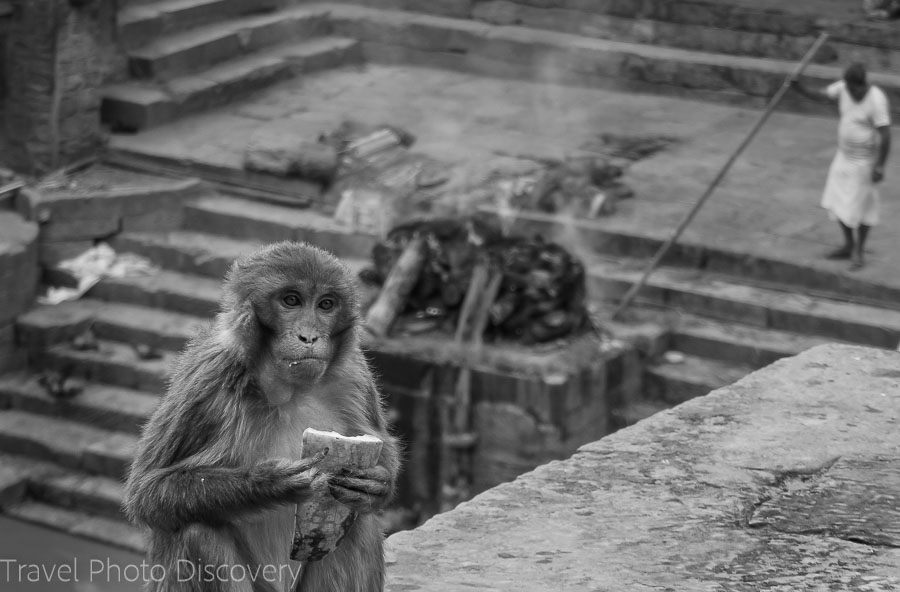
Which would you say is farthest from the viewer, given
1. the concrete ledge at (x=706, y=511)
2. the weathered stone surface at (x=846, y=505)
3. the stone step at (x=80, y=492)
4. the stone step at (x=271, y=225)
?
the stone step at (x=271, y=225)

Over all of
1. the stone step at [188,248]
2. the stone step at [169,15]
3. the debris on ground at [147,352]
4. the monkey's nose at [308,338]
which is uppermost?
the monkey's nose at [308,338]

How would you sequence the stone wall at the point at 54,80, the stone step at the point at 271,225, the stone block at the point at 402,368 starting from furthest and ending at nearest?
the stone wall at the point at 54,80 → the stone step at the point at 271,225 → the stone block at the point at 402,368

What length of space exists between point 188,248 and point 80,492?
2530 millimetres

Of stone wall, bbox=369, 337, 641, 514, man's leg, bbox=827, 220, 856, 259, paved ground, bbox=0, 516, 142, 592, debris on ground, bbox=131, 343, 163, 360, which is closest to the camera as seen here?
paved ground, bbox=0, 516, 142, 592

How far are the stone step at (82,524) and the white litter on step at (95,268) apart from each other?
2.12m

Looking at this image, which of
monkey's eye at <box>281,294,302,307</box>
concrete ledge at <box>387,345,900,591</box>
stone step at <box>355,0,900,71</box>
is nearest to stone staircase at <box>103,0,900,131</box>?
stone step at <box>355,0,900,71</box>

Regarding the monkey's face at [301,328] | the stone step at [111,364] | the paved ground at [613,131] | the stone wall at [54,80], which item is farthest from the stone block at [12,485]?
the monkey's face at [301,328]

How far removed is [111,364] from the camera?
516 inches

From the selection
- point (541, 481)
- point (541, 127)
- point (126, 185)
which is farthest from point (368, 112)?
point (541, 481)

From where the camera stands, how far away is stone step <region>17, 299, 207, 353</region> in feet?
43.4

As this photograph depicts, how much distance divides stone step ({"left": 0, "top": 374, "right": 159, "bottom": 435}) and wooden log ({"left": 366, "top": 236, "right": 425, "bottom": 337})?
206 cm

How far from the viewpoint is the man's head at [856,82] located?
12.2 metres

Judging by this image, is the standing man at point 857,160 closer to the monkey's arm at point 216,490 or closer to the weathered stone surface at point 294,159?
the weathered stone surface at point 294,159

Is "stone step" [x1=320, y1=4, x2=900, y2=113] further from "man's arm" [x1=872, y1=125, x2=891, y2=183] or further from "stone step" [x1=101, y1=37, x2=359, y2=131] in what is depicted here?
"man's arm" [x1=872, y1=125, x2=891, y2=183]
